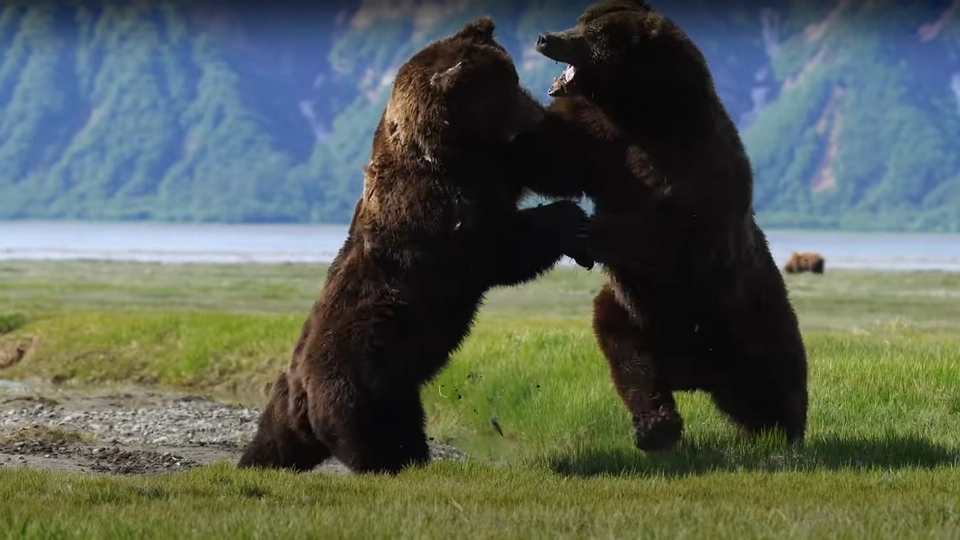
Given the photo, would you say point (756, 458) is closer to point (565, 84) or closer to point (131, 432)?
point (565, 84)

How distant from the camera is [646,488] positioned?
5758mm

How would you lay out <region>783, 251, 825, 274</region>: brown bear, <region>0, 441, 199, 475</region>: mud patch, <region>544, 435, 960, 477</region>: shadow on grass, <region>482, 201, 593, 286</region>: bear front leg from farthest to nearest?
<region>783, 251, 825, 274</region>: brown bear → <region>0, 441, 199, 475</region>: mud patch → <region>544, 435, 960, 477</region>: shadow on grass → <region>482, 201, 593, 286</region>: bear front leg

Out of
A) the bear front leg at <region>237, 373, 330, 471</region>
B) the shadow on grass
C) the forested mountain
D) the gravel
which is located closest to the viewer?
the shadow on grass

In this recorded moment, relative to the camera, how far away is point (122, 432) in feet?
34.7

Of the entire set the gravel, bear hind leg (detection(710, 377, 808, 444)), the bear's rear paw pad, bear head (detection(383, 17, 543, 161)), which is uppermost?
bear head (detection(383, 17, 543, 161))

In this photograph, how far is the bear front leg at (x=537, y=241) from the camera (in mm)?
6246

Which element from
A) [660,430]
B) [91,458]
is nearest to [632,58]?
[660,430]

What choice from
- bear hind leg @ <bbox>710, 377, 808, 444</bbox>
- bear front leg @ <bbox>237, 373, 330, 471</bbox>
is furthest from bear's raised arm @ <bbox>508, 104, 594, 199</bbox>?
bear front leg @ <bbox>237, 373, 330, 471</bbox>

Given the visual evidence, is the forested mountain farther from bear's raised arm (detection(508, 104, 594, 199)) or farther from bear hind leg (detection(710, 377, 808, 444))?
bear's raised arm (detection(508, 104, 594, 199))

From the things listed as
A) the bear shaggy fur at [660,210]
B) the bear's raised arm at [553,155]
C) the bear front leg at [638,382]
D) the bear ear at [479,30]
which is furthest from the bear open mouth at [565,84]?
the bear front leg at [638,382]

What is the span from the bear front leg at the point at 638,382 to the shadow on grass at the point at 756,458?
97mm

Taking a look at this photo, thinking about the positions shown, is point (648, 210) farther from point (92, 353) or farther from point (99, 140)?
point (99, 140)

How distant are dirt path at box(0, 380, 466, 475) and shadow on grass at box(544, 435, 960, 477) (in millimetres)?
1656

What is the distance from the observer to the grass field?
182 inches
